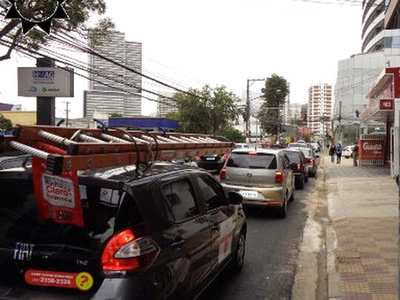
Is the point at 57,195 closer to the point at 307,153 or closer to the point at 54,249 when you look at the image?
the point at 54,249

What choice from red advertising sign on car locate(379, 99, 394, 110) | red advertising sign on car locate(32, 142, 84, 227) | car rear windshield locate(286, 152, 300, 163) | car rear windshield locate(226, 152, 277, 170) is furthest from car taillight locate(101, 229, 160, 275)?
red advertising sign on car locate(379, 99, 394, 110)

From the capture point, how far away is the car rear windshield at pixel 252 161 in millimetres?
10633

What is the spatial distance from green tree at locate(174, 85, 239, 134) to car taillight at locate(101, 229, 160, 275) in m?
47.6

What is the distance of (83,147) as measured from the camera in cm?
309

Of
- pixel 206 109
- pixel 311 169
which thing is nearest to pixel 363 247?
pixel 311 169

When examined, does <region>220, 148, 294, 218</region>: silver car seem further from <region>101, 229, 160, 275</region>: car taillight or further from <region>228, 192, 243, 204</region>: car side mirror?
<region>101, 229, 160, 275</region>: car taillight

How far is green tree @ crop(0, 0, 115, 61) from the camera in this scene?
36.6 feet

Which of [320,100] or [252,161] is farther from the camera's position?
[320,100]

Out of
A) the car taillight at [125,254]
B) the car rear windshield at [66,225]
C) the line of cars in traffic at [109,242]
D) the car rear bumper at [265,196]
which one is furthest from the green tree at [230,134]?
the car taillight at [125,254]

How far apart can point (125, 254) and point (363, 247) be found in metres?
5.43

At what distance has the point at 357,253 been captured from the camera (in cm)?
716

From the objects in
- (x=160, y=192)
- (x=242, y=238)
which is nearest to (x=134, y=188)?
(x=160, y=192)

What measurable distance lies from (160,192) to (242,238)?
110 inches

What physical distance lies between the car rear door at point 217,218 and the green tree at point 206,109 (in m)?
45.4
